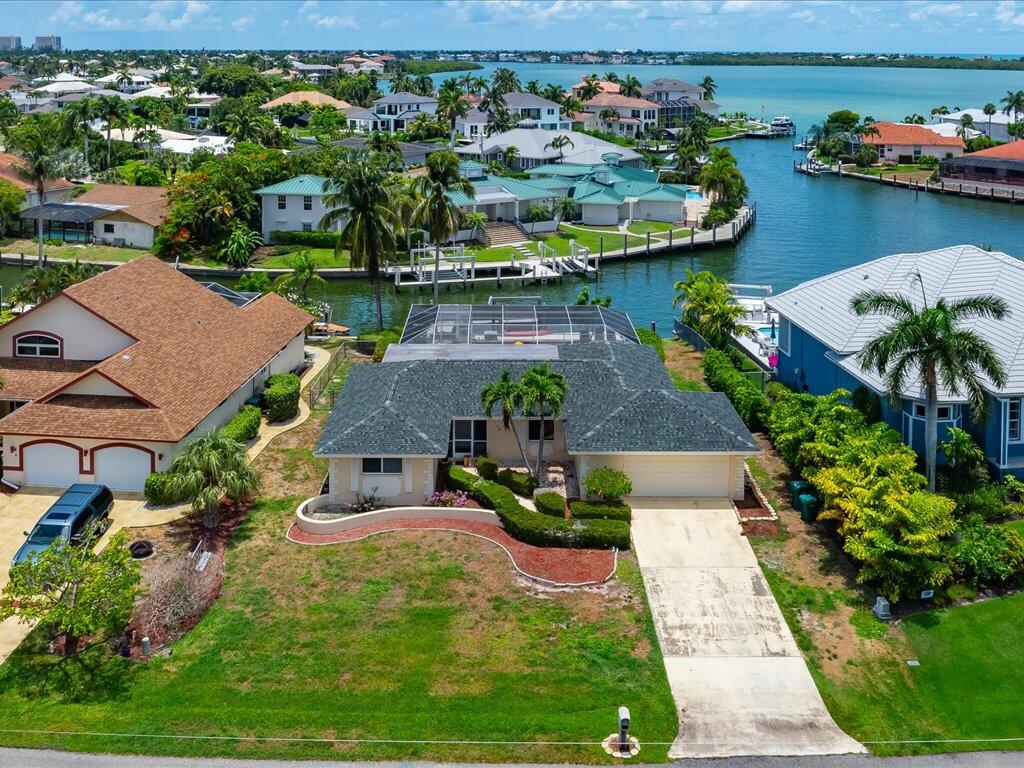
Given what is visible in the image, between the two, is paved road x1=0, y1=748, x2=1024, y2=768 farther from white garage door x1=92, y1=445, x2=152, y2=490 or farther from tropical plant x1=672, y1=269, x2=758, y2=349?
tropical plant x1=672, y1=269, x2=758, y2=349

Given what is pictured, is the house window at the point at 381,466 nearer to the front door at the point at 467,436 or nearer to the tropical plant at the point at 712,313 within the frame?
the front door at the point at 467,436

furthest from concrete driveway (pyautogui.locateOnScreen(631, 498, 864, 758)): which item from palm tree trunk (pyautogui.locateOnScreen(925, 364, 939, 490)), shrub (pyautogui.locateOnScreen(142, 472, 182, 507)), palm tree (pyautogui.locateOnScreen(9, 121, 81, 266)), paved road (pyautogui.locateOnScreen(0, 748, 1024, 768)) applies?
palm tree (pyautogui.locateOnScreen(9, 121, 81, 266))

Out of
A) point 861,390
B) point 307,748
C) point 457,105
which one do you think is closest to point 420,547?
point 307,748

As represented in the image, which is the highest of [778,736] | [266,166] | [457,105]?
[457,105]

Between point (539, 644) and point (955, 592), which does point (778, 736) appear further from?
point (955, 592)

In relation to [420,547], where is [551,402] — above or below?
above
